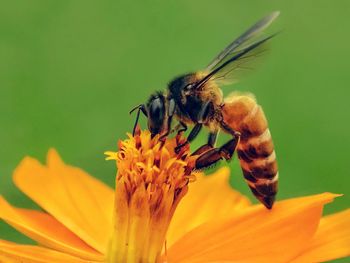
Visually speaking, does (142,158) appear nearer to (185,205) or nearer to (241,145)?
(241,145)

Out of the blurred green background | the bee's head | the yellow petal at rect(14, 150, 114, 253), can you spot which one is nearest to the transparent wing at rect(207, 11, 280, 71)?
the bee's head

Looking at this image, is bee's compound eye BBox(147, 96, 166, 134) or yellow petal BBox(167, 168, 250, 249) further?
yellow petal BBox(167, 168, 250, 249)

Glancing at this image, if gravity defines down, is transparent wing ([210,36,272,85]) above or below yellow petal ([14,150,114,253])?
above

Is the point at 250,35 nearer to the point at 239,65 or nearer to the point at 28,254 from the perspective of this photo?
the point at 239,65

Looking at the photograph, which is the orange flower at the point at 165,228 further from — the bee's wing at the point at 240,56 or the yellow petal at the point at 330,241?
the bee's wing at the point at 240,56

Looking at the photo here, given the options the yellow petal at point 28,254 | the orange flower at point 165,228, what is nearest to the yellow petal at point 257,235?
the orange flower at point 165,228

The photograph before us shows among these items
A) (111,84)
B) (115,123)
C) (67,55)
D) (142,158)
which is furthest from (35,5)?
(142,158)

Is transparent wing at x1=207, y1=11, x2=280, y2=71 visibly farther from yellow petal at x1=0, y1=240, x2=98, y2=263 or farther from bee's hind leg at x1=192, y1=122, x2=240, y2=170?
yellow petal at x1=0, y1=240, x2=98, y2=263

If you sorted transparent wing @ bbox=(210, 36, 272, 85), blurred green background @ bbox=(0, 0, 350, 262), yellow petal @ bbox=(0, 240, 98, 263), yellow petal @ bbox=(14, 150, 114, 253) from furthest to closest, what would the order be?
blurred green background @ bbox=(0, 0, 350, 262), yellow petal @ bbox=(14, 150, 114, 253), transparent wing @ bbox=(210, 36, 272, 85), yellow petal @ bbox=(0, 240, 98, 263)
